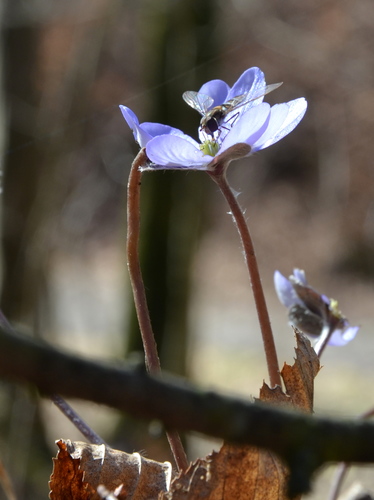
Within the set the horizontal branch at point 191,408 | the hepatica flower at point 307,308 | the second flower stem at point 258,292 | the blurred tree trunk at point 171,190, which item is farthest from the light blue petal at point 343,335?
the blurred tree trunk at point 171,190

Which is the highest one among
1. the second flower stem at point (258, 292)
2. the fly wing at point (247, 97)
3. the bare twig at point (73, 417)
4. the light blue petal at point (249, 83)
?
the light blue petal at point (249, 83)

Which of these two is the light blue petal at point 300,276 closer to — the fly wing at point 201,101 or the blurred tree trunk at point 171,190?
the fly wing at point 201,101

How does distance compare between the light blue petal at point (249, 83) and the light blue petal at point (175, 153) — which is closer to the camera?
the light blue petal at point (175, 153)

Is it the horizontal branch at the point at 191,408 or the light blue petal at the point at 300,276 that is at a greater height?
the light blue petal at the point at 300,276

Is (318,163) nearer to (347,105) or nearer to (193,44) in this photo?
(347,105)

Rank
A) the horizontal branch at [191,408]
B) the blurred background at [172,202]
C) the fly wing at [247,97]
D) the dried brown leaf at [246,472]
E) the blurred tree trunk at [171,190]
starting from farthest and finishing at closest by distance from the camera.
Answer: the blurred tree trunk at [171,190], the blurred background at [172,202], the fly wing at [247,97], the dried brown leaf at [246,472], the horizontal branch at [191,408]

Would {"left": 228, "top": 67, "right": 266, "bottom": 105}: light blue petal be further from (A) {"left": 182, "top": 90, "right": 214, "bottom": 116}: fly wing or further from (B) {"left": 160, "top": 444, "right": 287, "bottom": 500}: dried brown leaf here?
(B) {"left": 160, "top": 444, "right": 287, "bottom": 500}: dried brown leaf

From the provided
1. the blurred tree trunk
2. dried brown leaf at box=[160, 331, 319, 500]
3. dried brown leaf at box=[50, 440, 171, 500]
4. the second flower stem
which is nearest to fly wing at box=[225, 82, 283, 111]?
the second flower stem
